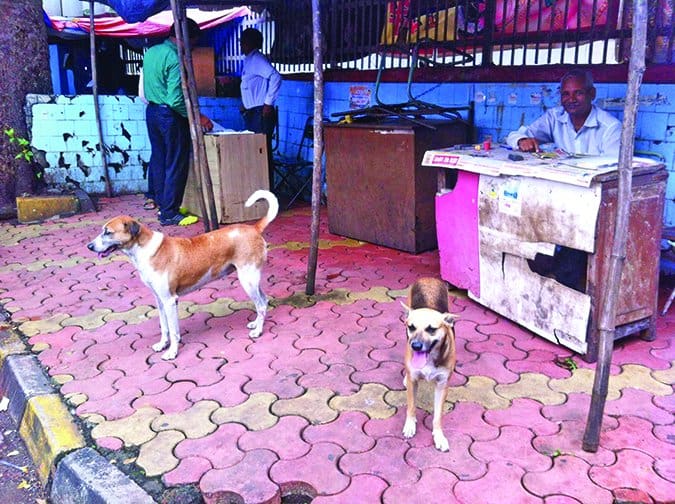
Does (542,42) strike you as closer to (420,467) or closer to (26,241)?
(420,467)

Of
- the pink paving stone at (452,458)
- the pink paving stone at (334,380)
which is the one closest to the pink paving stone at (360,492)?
the pink paving stone at (452,458)

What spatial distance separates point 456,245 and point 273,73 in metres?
4.53

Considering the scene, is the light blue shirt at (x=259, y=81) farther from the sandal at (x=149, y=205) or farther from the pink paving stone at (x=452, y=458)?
the pink paving stone at (x=452, y=458)

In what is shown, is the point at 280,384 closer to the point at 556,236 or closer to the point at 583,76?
the point at 556,236

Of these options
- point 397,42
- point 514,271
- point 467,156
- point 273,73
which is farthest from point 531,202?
point 273,73

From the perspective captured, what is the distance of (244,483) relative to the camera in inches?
108

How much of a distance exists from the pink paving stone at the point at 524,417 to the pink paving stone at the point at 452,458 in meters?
0.25

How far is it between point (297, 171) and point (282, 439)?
20.0 ft

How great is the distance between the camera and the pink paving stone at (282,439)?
116 inches

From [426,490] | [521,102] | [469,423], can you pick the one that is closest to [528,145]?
[521,102]

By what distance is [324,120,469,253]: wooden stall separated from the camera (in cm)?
582

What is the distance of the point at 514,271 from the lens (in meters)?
4.20

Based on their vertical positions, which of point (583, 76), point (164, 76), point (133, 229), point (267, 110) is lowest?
point (133, 229)

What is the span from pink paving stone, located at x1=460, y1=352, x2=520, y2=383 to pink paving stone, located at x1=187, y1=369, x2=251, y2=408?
1.35 meters
